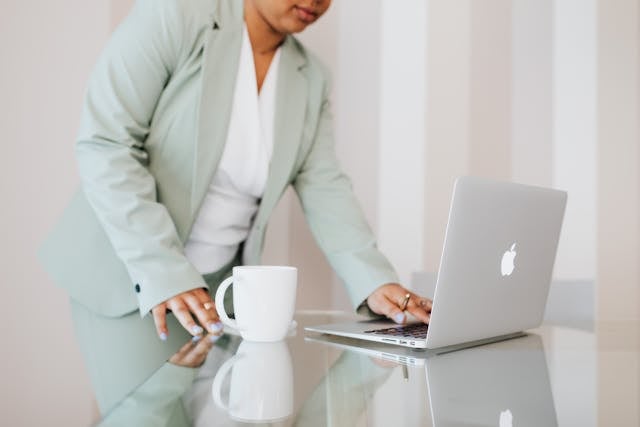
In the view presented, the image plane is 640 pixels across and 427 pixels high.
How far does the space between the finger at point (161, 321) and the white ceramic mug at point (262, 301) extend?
0.10 metres

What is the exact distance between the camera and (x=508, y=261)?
0.85 m

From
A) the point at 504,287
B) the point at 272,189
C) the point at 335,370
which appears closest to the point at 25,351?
the point at 272,189

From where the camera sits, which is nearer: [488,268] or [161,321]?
[488,268]

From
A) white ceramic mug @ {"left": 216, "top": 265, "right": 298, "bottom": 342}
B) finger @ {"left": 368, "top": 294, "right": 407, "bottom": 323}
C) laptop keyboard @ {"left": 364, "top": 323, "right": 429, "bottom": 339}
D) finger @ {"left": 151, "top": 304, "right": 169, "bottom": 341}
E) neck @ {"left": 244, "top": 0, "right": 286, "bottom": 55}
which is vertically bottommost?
finger @ {"left": 368, "top": 294, "right": 407, "bottom": 323}

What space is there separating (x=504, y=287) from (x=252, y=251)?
67 cm

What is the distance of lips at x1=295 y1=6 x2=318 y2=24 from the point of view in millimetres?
1258

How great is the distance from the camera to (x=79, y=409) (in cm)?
57

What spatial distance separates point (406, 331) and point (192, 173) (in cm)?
59

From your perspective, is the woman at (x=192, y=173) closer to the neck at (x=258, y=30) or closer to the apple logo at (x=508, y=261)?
the neck at (x=258, y=30)

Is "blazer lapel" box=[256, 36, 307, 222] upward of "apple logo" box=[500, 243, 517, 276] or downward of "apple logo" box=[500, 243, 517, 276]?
upward

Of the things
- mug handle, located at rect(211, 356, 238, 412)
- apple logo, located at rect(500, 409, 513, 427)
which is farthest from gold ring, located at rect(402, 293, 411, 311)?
apple logo, located at rect(500, 409, 513, 427)

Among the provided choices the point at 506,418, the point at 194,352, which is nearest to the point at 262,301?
the point at 194,352

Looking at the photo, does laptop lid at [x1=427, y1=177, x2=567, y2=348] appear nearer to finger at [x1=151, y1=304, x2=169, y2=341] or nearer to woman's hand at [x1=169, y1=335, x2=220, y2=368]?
woman's hand at [x1=169, y1=335, x2=220, y2=368]

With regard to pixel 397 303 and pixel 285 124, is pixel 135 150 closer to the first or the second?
pixel 285 124
